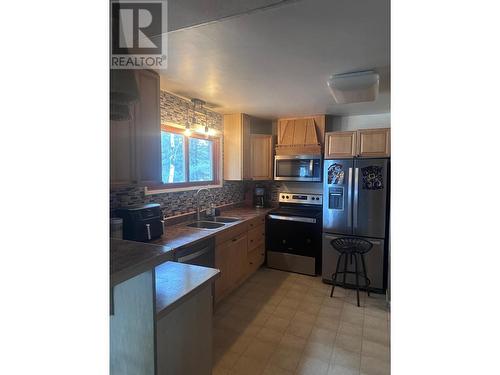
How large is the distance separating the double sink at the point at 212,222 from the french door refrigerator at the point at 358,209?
1.27 m

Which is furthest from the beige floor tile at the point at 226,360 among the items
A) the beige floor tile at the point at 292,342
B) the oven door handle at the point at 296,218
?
the oven door handle at the point at 296,218

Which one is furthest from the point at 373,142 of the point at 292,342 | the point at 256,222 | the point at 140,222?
the point at 140,222

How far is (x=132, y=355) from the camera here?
1142 mm

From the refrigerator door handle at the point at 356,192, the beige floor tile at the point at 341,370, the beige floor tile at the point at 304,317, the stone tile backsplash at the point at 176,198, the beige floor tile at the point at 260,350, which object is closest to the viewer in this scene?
the beige floor tile at the point at 341,370

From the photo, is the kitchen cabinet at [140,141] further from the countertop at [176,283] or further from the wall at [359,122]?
the wall at [359,122]

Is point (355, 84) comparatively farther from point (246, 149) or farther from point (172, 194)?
point (172, 194)

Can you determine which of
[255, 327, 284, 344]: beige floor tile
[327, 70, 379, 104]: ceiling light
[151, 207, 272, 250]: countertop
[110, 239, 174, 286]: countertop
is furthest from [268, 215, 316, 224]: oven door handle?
[110, 239, 174, 286]: countertop

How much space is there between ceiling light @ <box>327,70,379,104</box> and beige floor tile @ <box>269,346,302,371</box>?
2250mm

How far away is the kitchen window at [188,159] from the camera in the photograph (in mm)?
2896

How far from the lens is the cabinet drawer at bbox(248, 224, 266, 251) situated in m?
3.42
